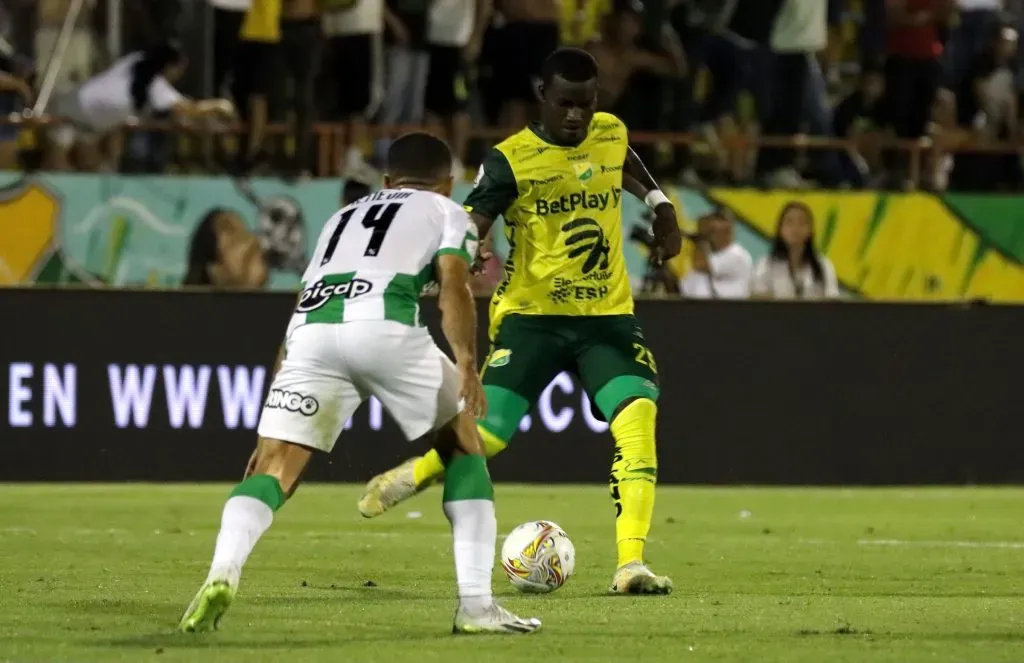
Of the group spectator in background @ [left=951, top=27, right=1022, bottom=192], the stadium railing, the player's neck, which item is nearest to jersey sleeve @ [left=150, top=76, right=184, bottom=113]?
the stadium railing

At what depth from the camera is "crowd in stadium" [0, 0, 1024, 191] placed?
17.5 metres

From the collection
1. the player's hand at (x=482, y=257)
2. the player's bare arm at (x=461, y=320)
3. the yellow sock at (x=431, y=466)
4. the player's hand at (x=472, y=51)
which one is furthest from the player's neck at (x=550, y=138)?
the player's hand at (x=472, y=51)

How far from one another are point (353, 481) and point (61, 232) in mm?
3494

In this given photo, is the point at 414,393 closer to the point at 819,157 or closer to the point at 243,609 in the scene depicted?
the point at 243,609

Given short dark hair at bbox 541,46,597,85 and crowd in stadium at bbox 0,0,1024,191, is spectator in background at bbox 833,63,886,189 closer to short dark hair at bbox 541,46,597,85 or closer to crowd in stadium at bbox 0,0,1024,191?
crowd in stadium at bbox 0,0,1024,191

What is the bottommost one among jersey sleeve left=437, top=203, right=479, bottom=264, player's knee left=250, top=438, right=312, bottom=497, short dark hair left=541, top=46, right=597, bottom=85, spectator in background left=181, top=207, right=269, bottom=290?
spectator in background left=181, top=207, right=269, bottom=290

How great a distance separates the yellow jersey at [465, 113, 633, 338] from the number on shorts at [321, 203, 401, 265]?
76.1 inches

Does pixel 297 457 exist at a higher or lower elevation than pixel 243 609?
higher

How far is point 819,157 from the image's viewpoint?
61.1 feet

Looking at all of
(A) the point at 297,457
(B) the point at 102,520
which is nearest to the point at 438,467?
(A) the point at 297,457

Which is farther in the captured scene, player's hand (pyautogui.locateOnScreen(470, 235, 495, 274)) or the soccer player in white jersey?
player's hand (pyautogui.locateOnScreen(470, 235, 495, 274))

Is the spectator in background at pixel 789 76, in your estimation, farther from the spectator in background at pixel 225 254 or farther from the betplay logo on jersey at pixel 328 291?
the betplay logo on jersey at pixel 328 291

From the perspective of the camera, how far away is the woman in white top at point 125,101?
17109 mm

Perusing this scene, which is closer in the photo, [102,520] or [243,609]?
[243,609]
